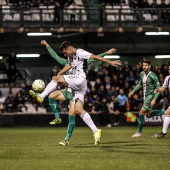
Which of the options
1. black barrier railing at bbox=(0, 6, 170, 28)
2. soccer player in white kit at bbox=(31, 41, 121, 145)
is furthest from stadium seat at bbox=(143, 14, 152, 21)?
soccer player in white kit at bbox=(31, 41, 121, 145)

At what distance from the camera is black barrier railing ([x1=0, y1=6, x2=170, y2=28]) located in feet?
102

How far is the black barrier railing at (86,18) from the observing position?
102 ft

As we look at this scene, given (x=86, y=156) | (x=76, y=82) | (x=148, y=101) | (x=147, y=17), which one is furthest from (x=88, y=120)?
(x=147, y=17)

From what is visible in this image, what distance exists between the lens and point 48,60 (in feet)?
118

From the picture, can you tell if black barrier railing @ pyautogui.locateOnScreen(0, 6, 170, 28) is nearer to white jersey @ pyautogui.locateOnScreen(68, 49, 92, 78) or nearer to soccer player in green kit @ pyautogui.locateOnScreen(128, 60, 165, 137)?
soccer player in green kit @ pyautogui.locateOnScreen(128, 60, 165, 137)

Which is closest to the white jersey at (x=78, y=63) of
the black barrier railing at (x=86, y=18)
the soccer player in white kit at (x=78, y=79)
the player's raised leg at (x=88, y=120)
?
the soccer player in white kit at (x=78, y=79)

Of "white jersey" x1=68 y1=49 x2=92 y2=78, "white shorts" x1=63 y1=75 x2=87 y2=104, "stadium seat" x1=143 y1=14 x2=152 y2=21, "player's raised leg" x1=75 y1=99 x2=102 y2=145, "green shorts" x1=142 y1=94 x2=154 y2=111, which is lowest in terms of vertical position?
"green shorts" x1=142 y1=94 x2=154 y2=111

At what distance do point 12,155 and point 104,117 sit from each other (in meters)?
15.9

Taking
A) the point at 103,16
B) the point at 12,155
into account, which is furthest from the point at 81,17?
the point at 12,155

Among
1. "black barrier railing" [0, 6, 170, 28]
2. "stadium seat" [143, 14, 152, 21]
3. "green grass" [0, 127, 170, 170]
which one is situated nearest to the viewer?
"green grass" [0, 127, 170, 170]

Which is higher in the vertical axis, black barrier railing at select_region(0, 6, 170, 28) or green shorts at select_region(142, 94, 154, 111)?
black barrier railing at select_region(0, 6, 170, 28)

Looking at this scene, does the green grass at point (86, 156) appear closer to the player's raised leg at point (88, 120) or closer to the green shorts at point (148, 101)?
the player's raised leg at point (88, 120)

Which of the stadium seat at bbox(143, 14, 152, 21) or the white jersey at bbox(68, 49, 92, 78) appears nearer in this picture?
the white jersey at bbox(68, 49, 92, 78)

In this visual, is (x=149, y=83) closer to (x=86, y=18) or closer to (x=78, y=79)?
(x=78, y=79)
